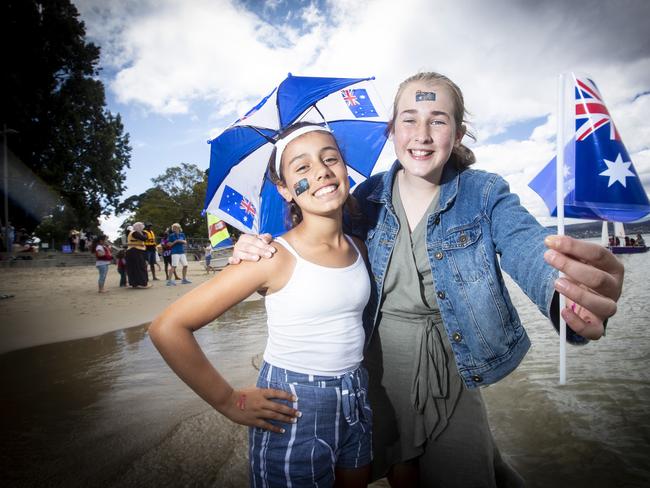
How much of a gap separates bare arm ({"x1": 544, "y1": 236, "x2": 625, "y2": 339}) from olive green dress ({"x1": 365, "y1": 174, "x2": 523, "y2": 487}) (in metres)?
0.83

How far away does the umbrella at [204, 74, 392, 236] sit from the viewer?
2.66 m

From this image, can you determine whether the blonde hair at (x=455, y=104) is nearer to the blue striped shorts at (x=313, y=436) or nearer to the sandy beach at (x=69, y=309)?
the blue striped shorts at (x=313, y=436)

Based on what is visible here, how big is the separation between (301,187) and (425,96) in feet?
2.97

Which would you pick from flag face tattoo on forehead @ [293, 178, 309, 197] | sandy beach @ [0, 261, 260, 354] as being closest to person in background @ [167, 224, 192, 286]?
sandy beach @ [0, 261, 260, 354]

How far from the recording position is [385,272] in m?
1.93

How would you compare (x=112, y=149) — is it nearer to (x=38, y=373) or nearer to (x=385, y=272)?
(x=38, y=373)

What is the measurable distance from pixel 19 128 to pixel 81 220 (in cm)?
864

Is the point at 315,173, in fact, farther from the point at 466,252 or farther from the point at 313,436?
the point at 313,436

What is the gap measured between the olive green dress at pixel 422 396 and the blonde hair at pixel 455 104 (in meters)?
0.33

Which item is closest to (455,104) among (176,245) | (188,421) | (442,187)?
(442,187)

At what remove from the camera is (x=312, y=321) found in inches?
66.4

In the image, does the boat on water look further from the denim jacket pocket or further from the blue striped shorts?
the blue striped shorts

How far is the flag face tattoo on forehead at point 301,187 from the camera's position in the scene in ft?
6.32

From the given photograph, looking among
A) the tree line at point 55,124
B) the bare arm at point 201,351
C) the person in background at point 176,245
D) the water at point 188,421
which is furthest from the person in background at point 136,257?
the tree line at point 55,124
